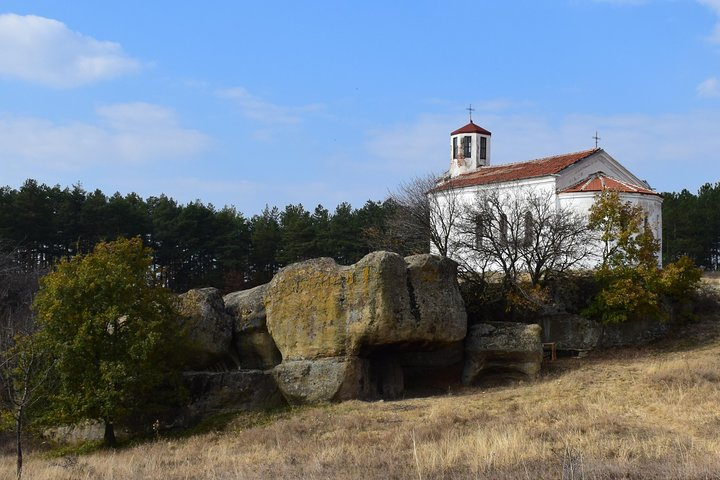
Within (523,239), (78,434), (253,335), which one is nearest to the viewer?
(78,434)

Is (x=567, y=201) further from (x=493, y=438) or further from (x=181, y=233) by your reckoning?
(x=181, y=233)

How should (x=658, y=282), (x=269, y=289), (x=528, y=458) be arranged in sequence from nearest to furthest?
(x=528, y=458)
(x=269, y=289)
(x=658, y=282)

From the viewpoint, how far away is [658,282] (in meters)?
29.5

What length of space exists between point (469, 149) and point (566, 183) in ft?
38.7

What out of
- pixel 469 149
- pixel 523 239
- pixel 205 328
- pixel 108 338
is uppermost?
pixel 469 149

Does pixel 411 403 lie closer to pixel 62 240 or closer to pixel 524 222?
pixel 524 222

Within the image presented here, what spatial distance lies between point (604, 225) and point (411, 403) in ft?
41.4

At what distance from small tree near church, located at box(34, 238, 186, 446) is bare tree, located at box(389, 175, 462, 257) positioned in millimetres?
14320

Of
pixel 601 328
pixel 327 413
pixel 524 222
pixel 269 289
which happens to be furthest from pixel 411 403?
pixel 524 222

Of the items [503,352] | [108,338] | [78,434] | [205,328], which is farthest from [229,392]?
[503,352]

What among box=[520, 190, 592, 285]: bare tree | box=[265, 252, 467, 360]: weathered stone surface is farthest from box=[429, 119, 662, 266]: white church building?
box=[265, 252, 467, 360]: weathered stone surface

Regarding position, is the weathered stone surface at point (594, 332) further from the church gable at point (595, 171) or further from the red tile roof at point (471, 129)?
the red tile roof at point (471, 129)

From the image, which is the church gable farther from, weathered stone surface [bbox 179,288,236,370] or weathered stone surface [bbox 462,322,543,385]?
weathered stone surface [bbox 179,288,236,370]

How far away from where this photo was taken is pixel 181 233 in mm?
52781
